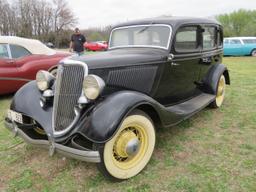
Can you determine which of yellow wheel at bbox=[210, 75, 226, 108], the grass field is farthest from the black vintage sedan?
yellow wheel at bbox=[210, 75, 226, 108]

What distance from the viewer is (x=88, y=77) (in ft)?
8.98

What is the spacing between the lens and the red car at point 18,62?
20.2ft

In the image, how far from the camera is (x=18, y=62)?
6.33 meters

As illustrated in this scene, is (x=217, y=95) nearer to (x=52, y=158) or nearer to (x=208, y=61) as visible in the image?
(x=208, y=61)

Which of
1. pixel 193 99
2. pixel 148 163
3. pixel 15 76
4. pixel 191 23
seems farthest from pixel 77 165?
pixel 15 76

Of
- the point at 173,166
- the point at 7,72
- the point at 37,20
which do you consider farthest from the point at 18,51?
the point at 37,20

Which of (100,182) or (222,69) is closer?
(100,182)

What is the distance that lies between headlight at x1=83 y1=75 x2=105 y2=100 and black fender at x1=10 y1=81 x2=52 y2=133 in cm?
64

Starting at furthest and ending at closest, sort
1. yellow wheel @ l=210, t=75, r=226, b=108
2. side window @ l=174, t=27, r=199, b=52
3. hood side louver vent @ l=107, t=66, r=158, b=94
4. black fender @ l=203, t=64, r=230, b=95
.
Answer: yellow wheel @ l=210, t=75, r=226, b=108, black fender @ l=203, t=64, r=230, b=95, side window @ l=174, t=27, r=199, b=52, hood side louver vent @ l=107, t=66, r=158, b=94

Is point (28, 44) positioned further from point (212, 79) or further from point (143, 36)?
point (212, 79)

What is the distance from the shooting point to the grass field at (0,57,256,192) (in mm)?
2789

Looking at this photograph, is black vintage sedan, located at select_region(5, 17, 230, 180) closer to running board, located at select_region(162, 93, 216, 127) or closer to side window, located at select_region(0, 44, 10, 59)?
running board, located at select_region(162, 93, 216, 127)

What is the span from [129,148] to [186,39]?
2221 millimetres

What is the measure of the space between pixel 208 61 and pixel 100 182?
3.15 metres
